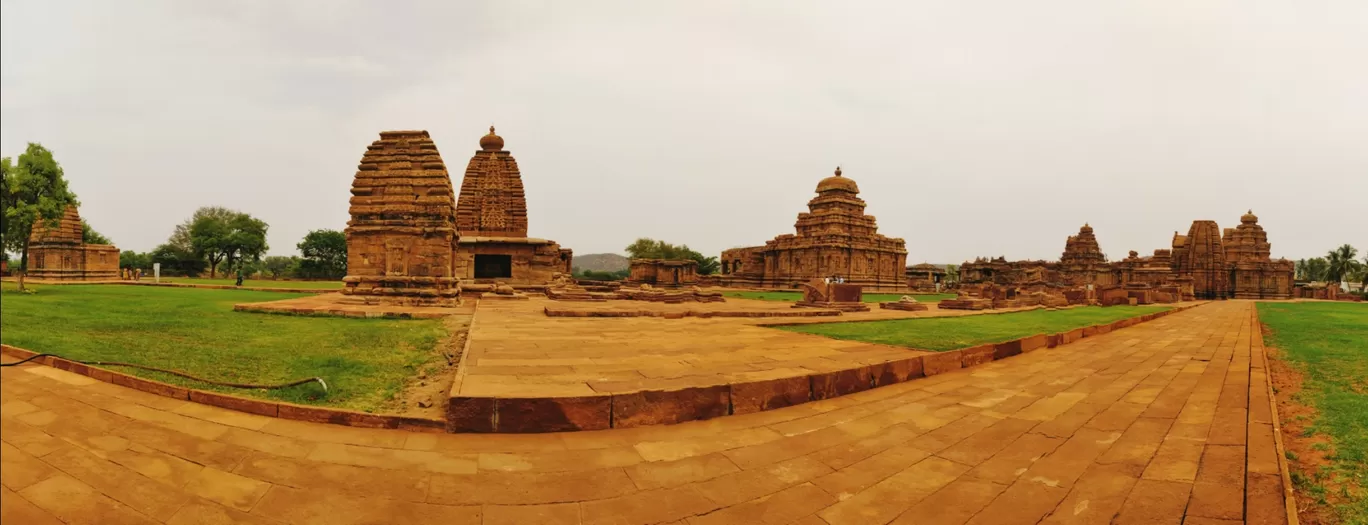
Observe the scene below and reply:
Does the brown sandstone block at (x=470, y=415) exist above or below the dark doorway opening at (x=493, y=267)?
below

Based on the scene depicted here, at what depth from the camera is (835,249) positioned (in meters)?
35.6

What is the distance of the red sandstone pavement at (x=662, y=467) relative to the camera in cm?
227

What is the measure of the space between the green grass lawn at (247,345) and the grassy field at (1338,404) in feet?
17.9

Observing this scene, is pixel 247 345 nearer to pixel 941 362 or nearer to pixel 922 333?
pixel 941 362

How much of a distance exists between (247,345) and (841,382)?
6287 mm

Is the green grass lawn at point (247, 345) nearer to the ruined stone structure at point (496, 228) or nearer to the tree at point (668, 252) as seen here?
the ruined stone structure at point (496, 228)

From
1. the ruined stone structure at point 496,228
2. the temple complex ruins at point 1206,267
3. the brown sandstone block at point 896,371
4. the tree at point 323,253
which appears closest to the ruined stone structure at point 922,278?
the temple complex ruins at point 1206,267

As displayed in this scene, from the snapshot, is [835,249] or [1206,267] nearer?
[835,249]

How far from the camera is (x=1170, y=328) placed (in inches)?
483

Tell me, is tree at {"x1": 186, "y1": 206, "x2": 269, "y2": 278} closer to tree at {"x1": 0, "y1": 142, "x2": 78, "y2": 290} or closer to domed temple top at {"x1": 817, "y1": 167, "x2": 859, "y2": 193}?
tree at {"x1": 0, "y1": 142, "x2": 78, "y2": 290}

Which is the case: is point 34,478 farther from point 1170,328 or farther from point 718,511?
point 1170,328

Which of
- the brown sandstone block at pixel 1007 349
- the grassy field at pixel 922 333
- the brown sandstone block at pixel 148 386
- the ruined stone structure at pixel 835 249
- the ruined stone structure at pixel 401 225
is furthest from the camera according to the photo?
the ruined stone structure at pixel 835 249

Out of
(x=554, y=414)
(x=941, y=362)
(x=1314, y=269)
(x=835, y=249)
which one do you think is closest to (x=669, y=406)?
(x=554, y=414)

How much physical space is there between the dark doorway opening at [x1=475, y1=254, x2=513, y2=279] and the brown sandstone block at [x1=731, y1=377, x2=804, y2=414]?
20.1 meters
